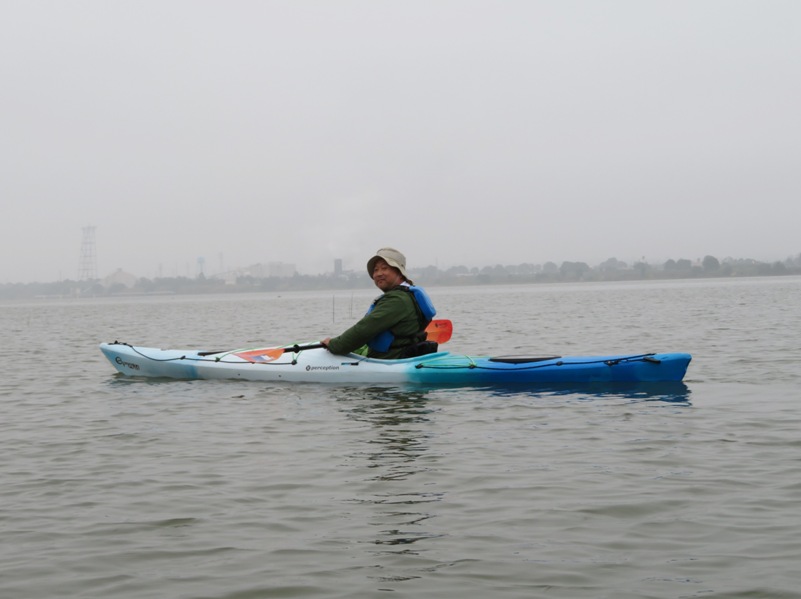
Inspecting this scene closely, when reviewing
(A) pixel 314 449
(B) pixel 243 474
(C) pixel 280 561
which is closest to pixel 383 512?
(C) pixel 280 561

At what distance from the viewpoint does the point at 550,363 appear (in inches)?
400

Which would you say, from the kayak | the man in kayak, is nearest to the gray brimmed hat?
the man in kayak

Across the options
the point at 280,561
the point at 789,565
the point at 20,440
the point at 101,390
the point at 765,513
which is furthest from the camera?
the point at 101,390

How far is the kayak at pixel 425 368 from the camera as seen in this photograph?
395 inches

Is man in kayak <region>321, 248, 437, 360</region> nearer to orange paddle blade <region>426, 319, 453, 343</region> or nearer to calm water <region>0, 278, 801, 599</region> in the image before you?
calm water <region>0, 278, 801, 599</region>

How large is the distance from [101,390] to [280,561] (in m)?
8.14

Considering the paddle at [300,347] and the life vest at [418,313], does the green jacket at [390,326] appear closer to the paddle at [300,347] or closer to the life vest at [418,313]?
the life vest at [418,313]

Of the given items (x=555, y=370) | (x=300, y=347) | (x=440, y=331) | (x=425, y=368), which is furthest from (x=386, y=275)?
(x=555, y=370)

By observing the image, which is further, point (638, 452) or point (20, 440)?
point (20, 440)

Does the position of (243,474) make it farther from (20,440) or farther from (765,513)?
(765,513)

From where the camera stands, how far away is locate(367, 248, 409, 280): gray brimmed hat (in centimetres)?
1024

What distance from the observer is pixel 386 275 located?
10289 millimetres

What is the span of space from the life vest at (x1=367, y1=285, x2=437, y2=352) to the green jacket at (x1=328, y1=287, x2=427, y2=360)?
0.03m

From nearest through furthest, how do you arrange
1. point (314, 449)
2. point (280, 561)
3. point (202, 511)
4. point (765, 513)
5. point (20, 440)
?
point (280, 561) → point (765, 513) → point (202, 511) → point (314, 449) → point (20, 440)
